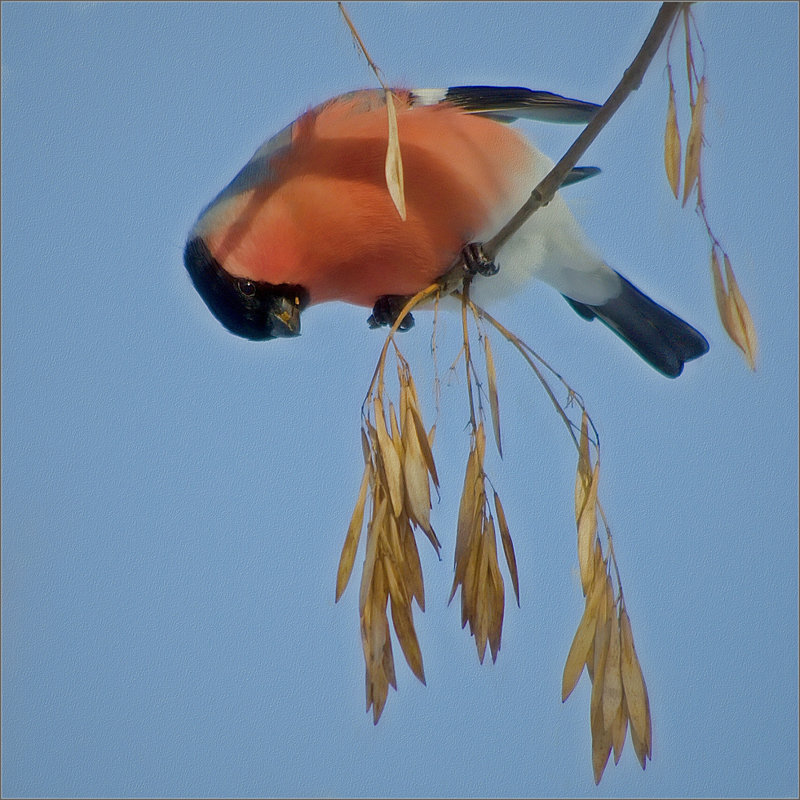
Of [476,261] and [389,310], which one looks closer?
[476,261]

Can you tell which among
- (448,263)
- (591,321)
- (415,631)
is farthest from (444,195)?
(415,631)

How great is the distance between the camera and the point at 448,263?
3.97ft

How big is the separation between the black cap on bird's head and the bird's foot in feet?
0.67

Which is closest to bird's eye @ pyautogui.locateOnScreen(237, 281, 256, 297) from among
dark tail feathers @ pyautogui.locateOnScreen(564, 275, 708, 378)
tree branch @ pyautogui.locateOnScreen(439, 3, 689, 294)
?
tree branch @ pyautogui.locateOnScreen(439, 3, 689, 294)

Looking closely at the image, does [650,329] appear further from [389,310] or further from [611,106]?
[611,106]

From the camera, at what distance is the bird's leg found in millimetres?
1288

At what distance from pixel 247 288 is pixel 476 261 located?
280 mm

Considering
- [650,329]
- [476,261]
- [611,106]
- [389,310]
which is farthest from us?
[650,329]

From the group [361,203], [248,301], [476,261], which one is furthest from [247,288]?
[476,261]

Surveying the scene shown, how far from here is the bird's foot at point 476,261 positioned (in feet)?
3.67

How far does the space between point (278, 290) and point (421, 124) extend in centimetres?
27

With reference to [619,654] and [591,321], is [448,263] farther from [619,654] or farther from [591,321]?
[619,654]

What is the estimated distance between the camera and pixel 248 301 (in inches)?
47.6

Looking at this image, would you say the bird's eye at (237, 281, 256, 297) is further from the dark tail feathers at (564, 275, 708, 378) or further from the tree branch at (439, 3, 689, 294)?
the dark tail feathers at (564, 275, 708, 378)
